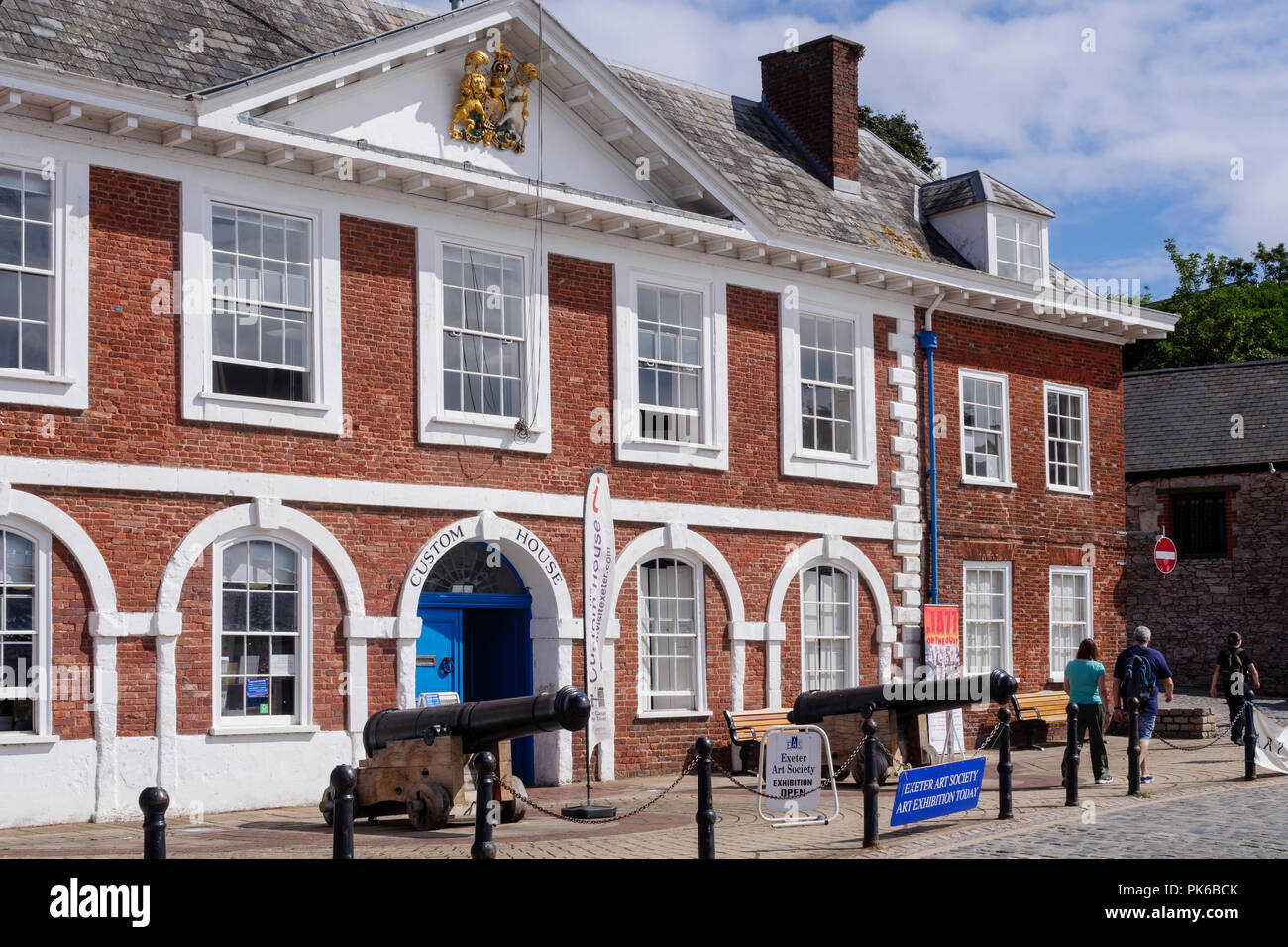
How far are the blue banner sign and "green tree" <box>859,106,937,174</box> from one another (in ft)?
101

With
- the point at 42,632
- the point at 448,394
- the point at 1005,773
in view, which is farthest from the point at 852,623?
the point at 42,632

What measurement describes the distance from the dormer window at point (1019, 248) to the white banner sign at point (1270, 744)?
27.0ft

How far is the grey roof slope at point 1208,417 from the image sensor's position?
118ft

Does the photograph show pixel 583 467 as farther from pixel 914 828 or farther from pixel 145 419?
pixel 914 828

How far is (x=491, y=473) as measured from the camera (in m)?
18.9

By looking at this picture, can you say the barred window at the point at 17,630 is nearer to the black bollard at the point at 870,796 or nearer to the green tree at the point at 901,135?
the black bollard at the point at 870,796

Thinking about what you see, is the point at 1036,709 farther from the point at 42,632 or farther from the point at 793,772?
the point at 42,632

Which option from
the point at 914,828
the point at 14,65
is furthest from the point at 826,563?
the point at 14,65

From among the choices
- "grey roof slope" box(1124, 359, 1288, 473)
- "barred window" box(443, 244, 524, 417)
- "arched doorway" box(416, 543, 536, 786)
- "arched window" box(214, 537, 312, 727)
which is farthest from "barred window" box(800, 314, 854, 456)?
"grey roof slope" box(1124, 359, 1288, 473)

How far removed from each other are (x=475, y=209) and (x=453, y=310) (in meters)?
1.18

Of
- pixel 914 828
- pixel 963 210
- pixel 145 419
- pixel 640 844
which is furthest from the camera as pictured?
pixel 963 210

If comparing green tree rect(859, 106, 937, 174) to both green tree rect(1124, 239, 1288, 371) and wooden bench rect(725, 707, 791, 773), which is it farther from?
wooden bench rect(725, 707, 791, 773)

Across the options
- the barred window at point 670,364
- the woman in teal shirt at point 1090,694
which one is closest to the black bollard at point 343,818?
the woman in teal shirt at point 1090,694

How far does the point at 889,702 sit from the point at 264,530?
700 centimetres
